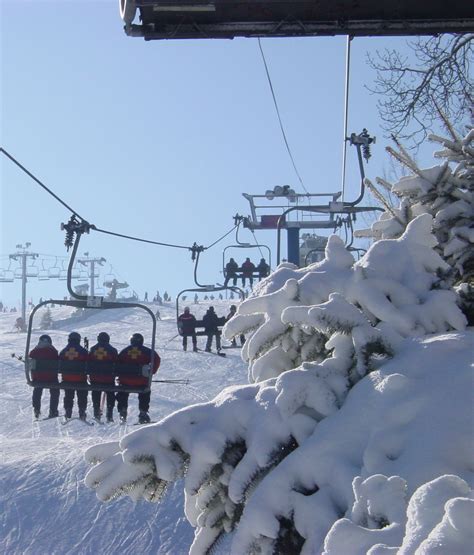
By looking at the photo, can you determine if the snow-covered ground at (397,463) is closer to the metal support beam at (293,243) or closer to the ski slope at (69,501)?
the ski slope at (69,501)

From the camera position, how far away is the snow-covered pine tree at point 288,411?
3.38 metres

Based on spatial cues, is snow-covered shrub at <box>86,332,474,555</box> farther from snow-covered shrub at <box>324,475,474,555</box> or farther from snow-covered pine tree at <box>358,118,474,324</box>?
snow-covered pine tree at <box>358,118,474,324</box>

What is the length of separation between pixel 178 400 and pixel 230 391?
19.2m

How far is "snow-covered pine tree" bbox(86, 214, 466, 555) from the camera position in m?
3.38

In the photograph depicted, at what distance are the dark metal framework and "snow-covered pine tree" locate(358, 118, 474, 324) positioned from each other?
0.88 meters

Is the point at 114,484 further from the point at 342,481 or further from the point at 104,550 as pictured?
the point at 104,550

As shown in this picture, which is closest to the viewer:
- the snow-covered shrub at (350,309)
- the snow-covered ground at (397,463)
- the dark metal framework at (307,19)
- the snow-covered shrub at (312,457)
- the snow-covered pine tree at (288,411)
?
the snow-covered ground at (397,463)

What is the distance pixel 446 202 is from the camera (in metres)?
4.82

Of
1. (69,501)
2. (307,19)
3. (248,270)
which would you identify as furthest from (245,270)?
(307,19)

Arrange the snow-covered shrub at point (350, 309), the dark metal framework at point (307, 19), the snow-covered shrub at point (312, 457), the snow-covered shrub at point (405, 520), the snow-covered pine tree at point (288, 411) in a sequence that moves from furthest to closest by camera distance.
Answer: the dark metal framework at point (307, 19), the snow-covered shrub at point (350, 309), the snow-covered pine tree at point (288, 411), the snow-covered shrub at point (312, 457), the snow-covered shrub at point (405, 520)

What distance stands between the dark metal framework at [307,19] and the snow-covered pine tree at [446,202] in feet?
2.89

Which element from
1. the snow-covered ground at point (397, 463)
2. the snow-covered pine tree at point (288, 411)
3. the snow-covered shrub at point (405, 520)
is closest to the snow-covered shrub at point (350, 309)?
the snow-covered pine tree at point (288, 411)

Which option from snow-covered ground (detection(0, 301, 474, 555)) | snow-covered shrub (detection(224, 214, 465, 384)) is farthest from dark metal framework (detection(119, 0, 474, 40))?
snow-covered ground (detection(0, 301, 474, 555))

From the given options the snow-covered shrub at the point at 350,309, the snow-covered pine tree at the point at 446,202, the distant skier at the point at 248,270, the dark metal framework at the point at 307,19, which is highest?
the dark metal framework at the point at 307,19
